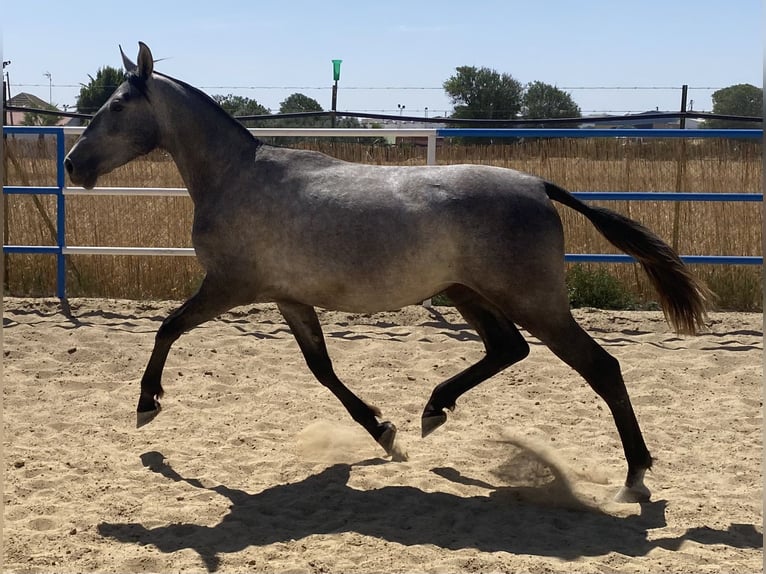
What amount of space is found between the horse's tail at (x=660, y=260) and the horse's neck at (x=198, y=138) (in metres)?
1.53

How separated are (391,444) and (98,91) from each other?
18.8m

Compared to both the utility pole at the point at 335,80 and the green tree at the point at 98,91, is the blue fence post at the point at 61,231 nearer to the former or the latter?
the utility pole at the point at 335,80

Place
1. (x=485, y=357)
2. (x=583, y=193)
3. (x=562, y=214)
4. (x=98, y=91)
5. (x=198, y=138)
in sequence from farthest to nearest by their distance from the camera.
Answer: (x=98, y=91) < (x=562, y=214) < (x=583, y=193) < (x=198, y=138) < (x=485, y=357)

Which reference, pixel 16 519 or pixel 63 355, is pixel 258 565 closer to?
pixel 16 519

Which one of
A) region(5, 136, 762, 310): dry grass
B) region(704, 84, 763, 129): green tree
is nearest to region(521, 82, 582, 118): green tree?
region(704, 84, 763, 129): green tree

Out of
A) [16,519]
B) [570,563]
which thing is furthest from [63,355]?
[570,563]

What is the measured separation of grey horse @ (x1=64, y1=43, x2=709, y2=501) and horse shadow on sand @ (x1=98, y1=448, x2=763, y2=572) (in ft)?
1.18

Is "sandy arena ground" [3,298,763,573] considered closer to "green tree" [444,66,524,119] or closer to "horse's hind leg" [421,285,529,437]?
"horse's hind leg" [421,285,529,437]

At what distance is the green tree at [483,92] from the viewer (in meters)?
24.9

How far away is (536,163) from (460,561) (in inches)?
241

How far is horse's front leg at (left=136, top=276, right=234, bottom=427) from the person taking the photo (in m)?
4.03

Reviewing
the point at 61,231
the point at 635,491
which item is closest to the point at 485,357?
the point at 635,491

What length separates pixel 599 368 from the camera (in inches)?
146

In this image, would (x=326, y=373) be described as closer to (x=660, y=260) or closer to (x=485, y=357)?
(x=485, y=357)
